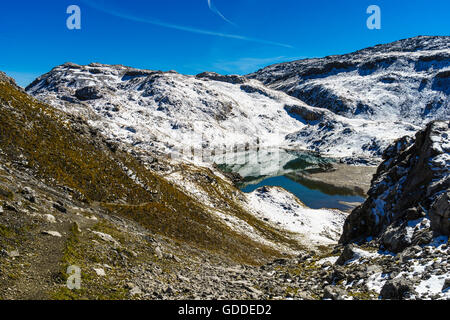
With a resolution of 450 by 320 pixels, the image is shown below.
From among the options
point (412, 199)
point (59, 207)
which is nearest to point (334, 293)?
point (412, 199)

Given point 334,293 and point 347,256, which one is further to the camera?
point 347,256

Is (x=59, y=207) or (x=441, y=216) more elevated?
(x=59, y=207)

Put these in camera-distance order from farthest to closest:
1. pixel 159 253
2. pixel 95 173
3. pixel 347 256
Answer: pixel 95 173
pixel 347 256
pixel 159 253

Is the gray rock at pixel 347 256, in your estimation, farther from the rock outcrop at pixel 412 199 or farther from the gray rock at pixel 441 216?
the gray rock at pixel 441 216

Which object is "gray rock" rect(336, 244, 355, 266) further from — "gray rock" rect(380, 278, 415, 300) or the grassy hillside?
the grassy hillside

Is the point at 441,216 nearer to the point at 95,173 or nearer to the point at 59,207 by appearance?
the point at 59,207

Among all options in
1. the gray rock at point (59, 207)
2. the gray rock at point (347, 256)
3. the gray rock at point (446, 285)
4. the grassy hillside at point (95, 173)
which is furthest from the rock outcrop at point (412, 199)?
the gray rock at point (59, 207)

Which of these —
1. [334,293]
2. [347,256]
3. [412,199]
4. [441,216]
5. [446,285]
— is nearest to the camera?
[446,285]

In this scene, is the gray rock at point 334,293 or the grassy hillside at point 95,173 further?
the grassy hillside at point 95,173
